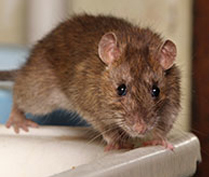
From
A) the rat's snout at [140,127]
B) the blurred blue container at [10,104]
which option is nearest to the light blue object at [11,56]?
the blurred blue container at [10,104]

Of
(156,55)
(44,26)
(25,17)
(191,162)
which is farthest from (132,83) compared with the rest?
(25,17)

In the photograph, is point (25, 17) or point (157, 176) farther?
point (25, 17)

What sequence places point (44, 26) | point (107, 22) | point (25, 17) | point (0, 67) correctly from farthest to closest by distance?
point (25, 17) < point (44, 26) < point (0, 67) < point (107, 22)

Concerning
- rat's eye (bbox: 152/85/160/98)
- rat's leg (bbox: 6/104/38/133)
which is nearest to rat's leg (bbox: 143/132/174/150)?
rat's eye (bbox: 152/85/160/98)

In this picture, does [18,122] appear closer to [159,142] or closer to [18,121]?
[18,121]

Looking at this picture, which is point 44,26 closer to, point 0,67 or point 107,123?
point 0,67

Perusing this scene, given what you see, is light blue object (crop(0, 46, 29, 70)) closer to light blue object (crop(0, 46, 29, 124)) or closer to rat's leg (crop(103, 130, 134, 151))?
light blue object (crop(0, 46, 29, 124))

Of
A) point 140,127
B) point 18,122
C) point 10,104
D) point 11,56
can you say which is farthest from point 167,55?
point 11,56

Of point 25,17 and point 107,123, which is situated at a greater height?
point 25,17

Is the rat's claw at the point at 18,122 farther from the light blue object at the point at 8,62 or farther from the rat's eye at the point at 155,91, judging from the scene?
the rat's eye at the point at 155,91
